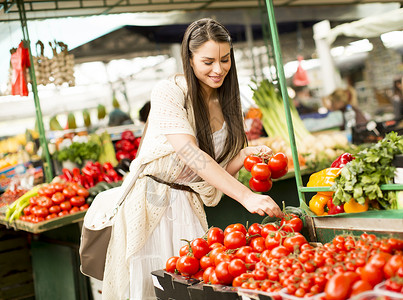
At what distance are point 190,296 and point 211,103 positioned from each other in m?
1.18

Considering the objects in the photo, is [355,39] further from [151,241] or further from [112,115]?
[151,241]

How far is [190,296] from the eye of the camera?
1.96 metres

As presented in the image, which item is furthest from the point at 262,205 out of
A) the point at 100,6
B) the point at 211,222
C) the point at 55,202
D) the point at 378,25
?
the point at 378,25

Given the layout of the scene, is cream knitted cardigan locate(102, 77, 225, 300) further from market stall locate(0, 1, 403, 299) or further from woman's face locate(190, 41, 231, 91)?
market stall locate(0, 1, 403, 299)

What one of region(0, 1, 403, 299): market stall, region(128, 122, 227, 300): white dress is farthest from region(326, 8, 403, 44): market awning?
region(128, 122, 227, 300): white dress

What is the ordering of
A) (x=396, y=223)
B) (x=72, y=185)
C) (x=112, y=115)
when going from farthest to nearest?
(x=112, y=115), (x=72, y=185), (x=396, y=223)

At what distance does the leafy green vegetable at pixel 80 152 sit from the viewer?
18.3 ft

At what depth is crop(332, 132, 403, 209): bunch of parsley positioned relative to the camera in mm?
1923

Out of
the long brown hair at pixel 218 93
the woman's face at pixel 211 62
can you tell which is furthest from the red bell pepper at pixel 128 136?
the woman's face at pixel 211 62

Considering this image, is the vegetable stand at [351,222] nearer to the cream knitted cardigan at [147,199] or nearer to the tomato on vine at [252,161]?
the tomato on vine at [252,161]

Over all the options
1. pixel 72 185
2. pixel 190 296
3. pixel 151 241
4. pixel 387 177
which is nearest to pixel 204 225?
pixel 151 241

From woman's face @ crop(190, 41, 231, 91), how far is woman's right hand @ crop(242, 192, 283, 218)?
66cm

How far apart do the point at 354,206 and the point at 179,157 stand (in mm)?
916

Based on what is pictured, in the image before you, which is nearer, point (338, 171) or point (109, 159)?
point (338, 171)
